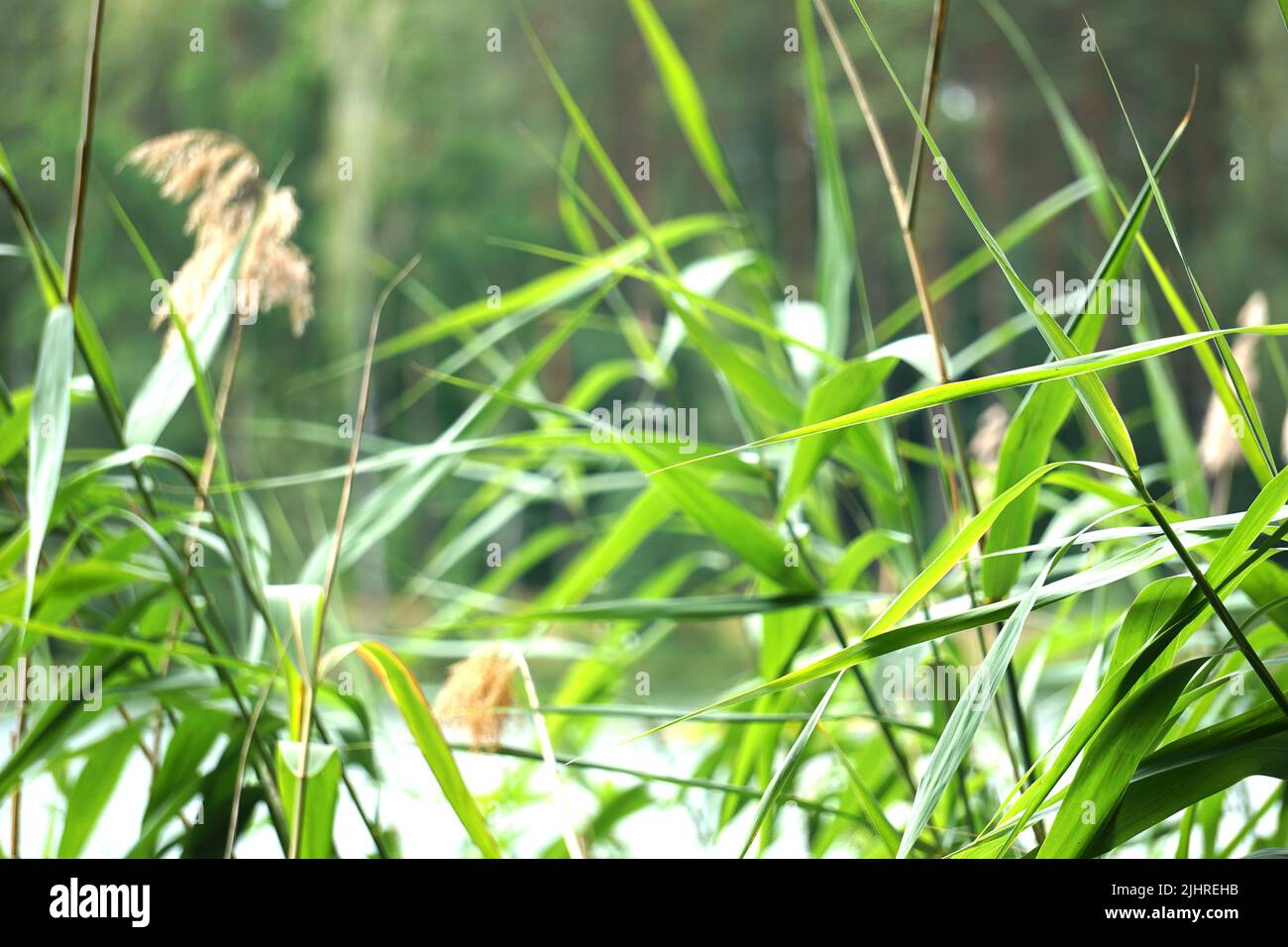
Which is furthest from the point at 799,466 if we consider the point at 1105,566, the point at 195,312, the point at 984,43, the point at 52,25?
the point at 984,43

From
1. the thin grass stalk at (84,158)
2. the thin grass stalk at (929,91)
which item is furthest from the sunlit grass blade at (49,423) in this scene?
the thin grass stalk at (929,91)

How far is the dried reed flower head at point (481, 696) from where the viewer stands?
27cm

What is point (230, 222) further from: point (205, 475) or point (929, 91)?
point (929, 91)

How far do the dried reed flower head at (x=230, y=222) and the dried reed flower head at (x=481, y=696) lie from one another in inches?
5.1

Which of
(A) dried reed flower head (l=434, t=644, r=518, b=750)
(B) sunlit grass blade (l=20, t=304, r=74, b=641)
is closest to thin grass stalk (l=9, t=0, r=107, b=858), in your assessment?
(B) sunlit grass blade (l=20, t=304, r=74, b=641)

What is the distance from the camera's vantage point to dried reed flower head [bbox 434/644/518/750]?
0.89 ft

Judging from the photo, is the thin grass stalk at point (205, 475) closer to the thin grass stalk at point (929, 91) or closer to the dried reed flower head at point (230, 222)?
the dried reed flower head at point (230, 222)

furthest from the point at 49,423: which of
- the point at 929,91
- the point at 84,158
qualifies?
the point at 929,91

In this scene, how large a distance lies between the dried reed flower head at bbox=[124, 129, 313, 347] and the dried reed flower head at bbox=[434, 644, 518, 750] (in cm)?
13

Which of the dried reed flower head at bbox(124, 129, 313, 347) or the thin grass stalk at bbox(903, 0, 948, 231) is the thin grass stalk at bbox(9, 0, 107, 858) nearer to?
the dried reed flower head at bbox(124, 129, 313, 347)

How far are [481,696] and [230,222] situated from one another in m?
0.20

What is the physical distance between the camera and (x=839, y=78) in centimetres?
500

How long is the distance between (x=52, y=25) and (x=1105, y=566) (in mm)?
4787
